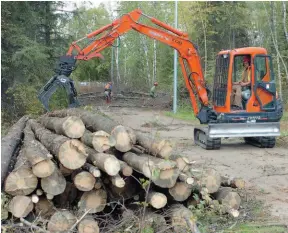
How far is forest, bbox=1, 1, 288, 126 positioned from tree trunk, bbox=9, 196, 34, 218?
8.09 metres

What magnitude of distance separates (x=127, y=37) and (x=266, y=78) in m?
32.8

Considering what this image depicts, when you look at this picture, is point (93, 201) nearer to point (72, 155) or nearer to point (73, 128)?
point (72, 155)

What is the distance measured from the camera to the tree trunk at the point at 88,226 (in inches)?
223

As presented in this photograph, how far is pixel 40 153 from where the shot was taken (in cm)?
595

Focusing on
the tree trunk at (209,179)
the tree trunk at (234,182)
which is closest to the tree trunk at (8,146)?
the tree trunk at (209,179)

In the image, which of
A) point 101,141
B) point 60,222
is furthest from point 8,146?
point 60,222

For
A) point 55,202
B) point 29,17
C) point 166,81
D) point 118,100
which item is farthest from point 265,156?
point 166,81

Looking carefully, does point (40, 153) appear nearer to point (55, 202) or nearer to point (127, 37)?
point (55, 202)

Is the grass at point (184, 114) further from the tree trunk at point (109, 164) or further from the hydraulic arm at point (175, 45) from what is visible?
the tree trunk at point (109, 164)

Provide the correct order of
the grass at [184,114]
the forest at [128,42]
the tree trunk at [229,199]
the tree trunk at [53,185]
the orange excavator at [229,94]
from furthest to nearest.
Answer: the grass at [184,114], the forest at [128,42], the orange excavator at [229,94], the tree trunk at [229,199], the tree trunk at [53,185]

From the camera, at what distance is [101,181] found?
622 cm

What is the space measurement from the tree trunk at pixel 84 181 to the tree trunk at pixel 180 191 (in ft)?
3.40

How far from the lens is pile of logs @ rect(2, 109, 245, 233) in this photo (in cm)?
571

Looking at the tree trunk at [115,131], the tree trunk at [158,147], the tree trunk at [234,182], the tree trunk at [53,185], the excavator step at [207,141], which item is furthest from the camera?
the excavator step at [207,141]
